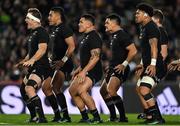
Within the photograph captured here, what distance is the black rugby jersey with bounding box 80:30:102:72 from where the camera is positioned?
1705cm

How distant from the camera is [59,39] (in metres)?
17.8

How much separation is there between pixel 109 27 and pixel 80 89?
1.58 m

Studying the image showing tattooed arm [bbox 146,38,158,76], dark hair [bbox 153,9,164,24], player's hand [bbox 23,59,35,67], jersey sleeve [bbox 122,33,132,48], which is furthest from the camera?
dark hair [bbox 153,9,164,24]

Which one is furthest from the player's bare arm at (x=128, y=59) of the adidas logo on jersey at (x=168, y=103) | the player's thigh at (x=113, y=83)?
the adidas logo on jersey at (x=168, y=103)

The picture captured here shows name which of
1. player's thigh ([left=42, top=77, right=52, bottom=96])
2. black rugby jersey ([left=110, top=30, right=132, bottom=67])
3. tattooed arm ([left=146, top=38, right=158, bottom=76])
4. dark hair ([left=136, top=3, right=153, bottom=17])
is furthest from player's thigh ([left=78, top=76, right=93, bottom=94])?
dark hair ([left=136, top=3, right=153, bottom=17])

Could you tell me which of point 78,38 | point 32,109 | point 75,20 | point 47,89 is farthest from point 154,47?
point 75,20

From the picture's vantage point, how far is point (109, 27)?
57.5 feet

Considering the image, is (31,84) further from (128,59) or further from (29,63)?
(128,59)

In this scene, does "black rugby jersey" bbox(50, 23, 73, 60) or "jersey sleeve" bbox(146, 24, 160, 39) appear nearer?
"jersey sleeve" bbox(146, 24, 160, 39)

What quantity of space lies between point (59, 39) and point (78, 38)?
9.03m

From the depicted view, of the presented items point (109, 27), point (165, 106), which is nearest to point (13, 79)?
point (165, 106)

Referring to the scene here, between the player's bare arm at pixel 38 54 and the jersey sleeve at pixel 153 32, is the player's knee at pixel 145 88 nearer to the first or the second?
the jersey sleeve at pixel 153 32

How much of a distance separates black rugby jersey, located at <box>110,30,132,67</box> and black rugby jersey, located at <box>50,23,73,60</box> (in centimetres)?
103

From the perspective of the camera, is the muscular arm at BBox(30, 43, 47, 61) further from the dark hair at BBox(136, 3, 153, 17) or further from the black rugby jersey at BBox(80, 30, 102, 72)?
the dark hair at BBox(136, 3, 153, 17)
